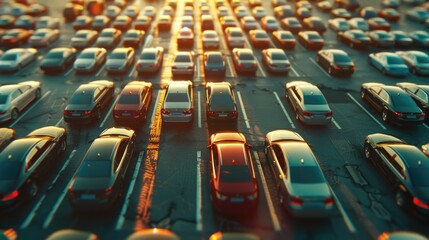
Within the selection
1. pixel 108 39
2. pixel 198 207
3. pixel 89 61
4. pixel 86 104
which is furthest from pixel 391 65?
pixel 108 39

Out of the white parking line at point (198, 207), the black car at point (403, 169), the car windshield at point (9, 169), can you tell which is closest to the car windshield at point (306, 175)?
the black car at point (403, 169)

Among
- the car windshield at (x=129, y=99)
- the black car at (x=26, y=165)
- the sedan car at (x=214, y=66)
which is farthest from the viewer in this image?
the sedan car at (x=214, y=66)

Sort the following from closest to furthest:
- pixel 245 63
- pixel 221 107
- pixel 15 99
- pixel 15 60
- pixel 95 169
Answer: pixel 95 169 → pixel 221 107 → pixel 15 99 → pixel 245 63 → pixel 15 60

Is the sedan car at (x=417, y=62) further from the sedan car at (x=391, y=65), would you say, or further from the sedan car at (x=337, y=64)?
the sedan car at (x=337, y=64)

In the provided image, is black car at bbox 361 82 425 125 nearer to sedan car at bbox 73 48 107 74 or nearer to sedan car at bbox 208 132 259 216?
sedan car at bbox 208 132 259 216

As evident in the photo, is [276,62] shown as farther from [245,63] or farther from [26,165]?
[26,165]
